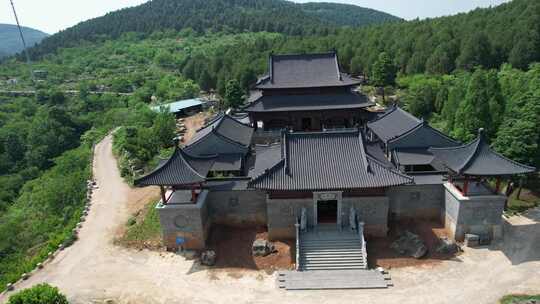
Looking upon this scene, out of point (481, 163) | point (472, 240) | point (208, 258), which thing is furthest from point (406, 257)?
point (208, 258)

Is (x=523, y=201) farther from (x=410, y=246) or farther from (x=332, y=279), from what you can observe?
(x=332, y=279)

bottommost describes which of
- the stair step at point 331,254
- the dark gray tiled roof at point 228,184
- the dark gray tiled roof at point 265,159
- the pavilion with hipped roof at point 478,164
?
the stair step at point 331,254

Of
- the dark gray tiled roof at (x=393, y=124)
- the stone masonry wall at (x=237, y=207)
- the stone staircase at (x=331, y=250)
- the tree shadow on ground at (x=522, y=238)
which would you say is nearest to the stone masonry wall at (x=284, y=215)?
the stone staircase at (x=331, y=250)

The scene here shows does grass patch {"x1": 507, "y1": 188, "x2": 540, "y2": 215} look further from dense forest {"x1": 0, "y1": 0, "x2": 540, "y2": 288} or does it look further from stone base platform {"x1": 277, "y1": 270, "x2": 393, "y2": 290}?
stone base platform {"x1": 277, "y1": 270, "x2": 393, "y2": 290}

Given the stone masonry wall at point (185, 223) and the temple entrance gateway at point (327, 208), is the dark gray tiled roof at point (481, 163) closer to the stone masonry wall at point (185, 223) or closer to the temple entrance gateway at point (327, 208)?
the temple entrance gateway at point (327, 208)

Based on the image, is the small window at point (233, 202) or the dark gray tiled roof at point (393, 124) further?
the dark gray tiled roof at point (393, 124)

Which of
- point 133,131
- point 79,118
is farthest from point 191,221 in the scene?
point 79,118
